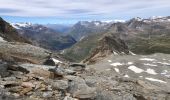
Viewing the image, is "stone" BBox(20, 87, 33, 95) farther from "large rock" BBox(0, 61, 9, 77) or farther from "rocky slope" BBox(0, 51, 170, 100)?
"large rock" BBox(0, 61, 9, 77)

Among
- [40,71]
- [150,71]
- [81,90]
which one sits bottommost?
[150,71]

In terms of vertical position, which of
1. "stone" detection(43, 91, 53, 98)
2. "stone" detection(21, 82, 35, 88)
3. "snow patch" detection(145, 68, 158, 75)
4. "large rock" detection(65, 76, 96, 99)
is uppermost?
"stone" detection(21, 82, 35, 88)

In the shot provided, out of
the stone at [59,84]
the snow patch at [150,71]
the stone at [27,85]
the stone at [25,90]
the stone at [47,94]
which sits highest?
the stone at [27,85]

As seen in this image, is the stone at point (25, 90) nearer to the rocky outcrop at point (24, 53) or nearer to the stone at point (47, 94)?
the stone at point (47, 94)

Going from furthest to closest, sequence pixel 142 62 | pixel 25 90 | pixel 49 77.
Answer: pixel 142 62, pixel 49 77, pixel 25 90

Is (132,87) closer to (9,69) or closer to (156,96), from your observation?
(156,96)

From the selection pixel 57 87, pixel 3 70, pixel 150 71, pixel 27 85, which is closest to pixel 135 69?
pixel 150 71

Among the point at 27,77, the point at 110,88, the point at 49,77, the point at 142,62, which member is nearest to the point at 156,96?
the point at 110,88

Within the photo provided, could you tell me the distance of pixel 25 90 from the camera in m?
21.5

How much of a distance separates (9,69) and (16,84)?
3.26 m

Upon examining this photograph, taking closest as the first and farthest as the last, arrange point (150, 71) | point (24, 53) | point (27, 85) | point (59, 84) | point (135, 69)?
point (27, 85)
point (59, 84)
point (24, 53)
point (150, 71)
point (135, 69)

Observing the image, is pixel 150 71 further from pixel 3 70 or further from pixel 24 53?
pixel 3 70

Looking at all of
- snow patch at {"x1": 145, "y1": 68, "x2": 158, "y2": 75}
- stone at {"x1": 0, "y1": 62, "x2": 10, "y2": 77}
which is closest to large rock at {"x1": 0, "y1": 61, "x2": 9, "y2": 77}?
stone at {"x1": 0, "y1": 62, "x2": 10, "y2": 77}

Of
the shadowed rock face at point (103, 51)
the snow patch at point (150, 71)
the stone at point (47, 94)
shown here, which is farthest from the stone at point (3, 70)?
the shadowed rock face at point (103, 51)
